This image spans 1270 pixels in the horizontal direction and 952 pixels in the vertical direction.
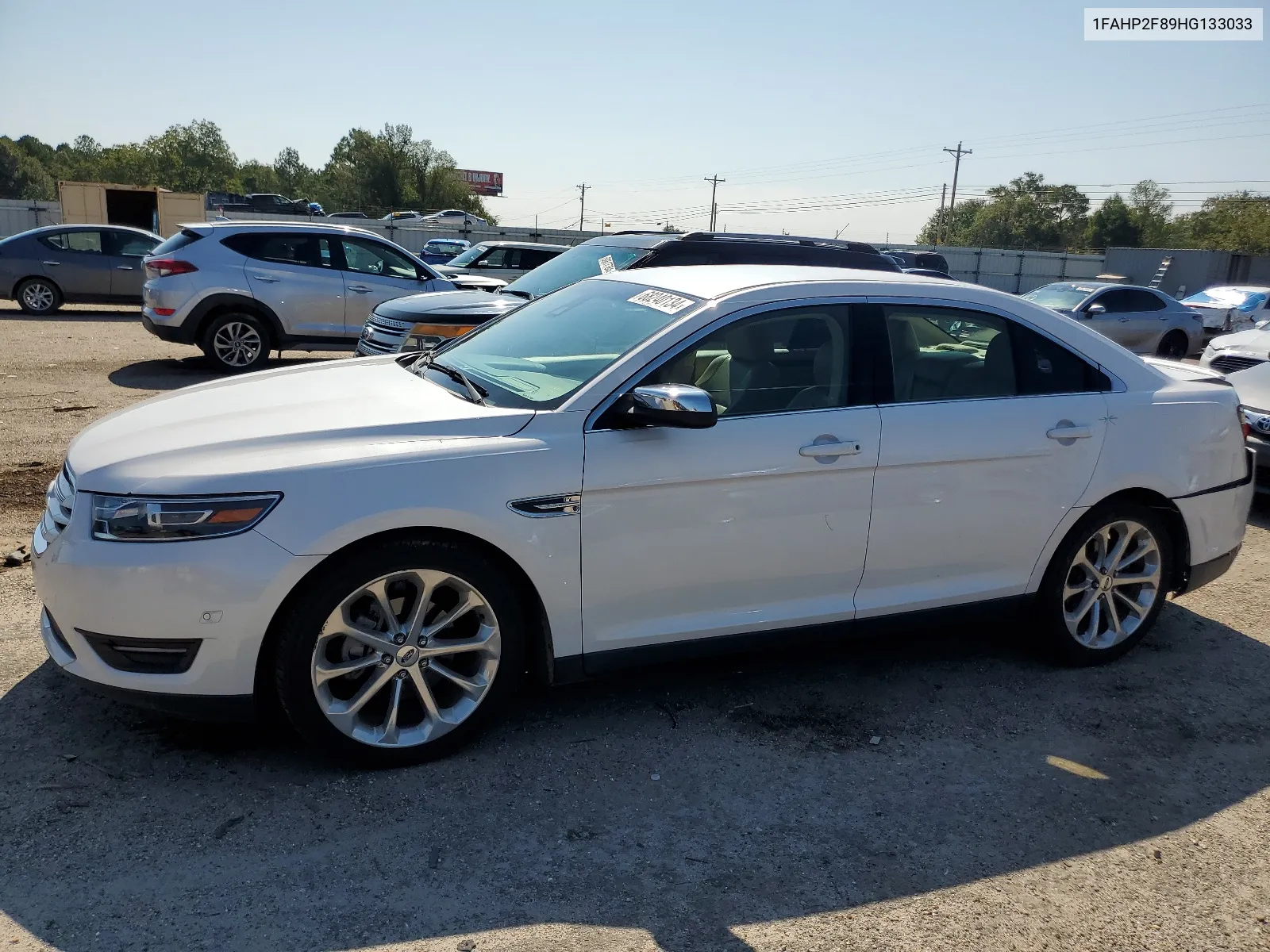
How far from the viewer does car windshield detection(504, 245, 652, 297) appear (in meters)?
8.69

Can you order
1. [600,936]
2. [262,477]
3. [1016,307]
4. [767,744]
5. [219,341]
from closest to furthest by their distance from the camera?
[600,936], [262,477], [767,744], [1016,307], [219,341]

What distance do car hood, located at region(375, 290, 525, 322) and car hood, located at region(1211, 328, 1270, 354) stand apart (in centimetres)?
714

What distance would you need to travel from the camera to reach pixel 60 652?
11.0ft

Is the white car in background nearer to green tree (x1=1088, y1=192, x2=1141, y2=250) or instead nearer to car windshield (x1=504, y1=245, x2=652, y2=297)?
car windshield (x1=504, y1=245, x2=652, y2=297)

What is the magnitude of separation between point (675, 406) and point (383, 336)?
6.23 metres

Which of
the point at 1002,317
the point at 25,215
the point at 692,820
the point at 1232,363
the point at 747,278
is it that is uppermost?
the point at 25,215

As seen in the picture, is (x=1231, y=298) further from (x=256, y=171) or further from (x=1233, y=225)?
(x=256, y=171)

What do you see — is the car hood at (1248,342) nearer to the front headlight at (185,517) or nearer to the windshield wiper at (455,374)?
the windshield wiper at (455,374)

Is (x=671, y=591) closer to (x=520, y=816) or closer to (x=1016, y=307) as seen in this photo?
(x=520, y=816)

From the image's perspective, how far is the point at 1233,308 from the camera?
21266 millimetres

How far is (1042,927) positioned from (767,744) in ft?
3.88

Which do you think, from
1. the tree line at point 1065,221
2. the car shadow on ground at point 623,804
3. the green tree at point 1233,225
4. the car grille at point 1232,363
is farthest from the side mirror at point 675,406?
the tree line at point 1065,221

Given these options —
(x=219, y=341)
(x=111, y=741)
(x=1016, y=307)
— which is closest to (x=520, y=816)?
(x=111, y=741)

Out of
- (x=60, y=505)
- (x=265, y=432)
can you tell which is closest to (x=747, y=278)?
(x=265, y=432)
